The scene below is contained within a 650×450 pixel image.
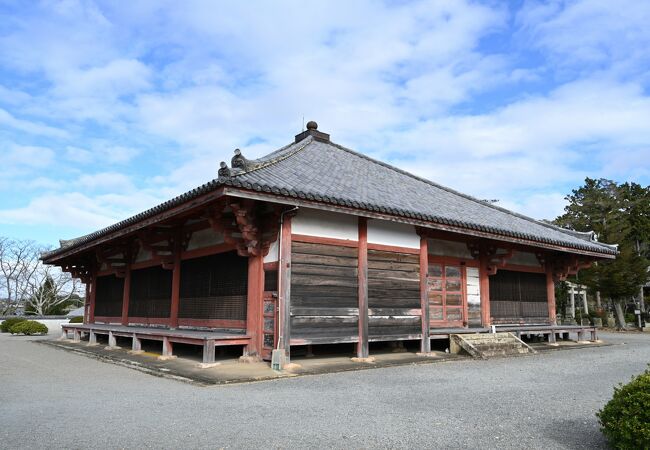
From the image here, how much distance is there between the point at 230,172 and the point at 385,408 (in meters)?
4.33

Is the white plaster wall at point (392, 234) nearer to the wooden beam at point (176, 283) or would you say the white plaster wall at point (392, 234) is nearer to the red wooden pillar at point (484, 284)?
the red wooden pillar at point (484, 284)

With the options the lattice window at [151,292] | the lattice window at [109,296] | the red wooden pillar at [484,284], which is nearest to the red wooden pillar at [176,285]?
the lattice window at [151,292]

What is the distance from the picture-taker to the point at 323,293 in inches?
391

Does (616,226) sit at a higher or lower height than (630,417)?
higher

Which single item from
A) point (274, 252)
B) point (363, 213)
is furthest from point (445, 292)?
point (274, 252)

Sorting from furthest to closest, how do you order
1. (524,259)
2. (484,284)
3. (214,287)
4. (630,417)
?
(524,259)
(484,284)
(214,287)
(630,417)

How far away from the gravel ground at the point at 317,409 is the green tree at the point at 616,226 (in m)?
18.8

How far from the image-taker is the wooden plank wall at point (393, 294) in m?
10.8

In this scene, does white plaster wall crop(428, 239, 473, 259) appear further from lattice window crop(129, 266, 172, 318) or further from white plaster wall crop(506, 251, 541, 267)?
lattice window crop(129, 266, 172, 318)

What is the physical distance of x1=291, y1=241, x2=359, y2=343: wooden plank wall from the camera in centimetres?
959

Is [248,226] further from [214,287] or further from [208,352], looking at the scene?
[214,287]

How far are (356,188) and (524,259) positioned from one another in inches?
310

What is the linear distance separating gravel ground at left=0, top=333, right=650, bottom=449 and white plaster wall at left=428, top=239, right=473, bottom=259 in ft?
14.5

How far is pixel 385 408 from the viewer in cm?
584
